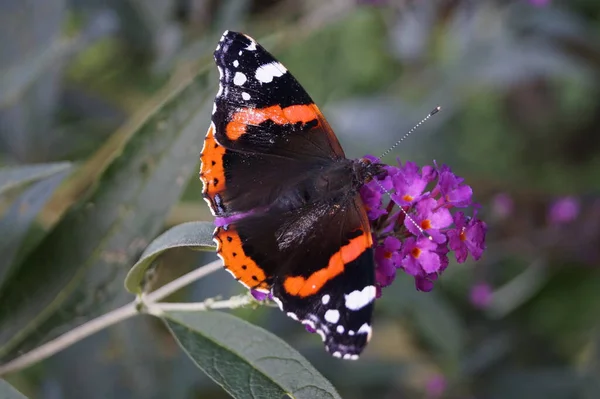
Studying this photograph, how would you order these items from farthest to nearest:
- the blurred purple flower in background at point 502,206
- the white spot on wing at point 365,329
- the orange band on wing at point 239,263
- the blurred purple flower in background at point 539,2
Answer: the blurred purple flower in background at point 539,2 → the blurred purple flower in background at point 502,206 → the orange band on wing at point 239,263 → the white spot on wing at point 365,329

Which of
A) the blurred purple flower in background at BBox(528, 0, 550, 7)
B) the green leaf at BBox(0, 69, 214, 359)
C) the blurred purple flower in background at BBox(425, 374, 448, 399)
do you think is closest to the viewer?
the green leaf at BBox(0, 69, 214, 359)

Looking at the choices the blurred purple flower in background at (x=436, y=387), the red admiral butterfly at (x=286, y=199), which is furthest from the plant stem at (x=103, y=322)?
the blurred purple flower in background at (x=436, y=387)

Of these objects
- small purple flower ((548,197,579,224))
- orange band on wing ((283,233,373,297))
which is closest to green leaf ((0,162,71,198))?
orange band on wing ((283,233,373,297))

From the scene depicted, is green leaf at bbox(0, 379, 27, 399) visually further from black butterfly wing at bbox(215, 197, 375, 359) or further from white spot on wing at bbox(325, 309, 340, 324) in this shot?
white spot on wing at bbox(325, 309, 340, 324)

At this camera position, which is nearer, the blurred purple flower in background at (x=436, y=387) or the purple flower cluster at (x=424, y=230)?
the purple flower cluster at (x=424, y=230)

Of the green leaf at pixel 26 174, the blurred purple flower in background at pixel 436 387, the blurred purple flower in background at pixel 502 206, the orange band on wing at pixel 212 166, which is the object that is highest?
the blurred purple flower in background at pixel 502 206

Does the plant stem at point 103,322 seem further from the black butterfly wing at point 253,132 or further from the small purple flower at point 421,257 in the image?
the small purple flower at point 421,257

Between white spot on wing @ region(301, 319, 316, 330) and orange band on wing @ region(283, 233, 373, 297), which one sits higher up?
orange band on wing @ region(283, 233, 373, 297)

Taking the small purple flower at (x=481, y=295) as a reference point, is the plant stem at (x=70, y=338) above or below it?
below
